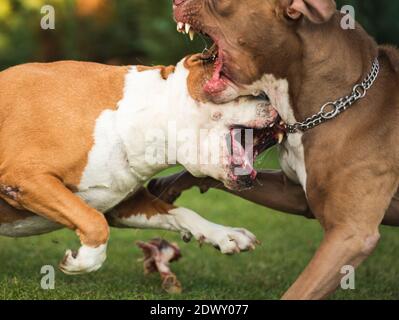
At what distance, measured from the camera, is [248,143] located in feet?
14.9

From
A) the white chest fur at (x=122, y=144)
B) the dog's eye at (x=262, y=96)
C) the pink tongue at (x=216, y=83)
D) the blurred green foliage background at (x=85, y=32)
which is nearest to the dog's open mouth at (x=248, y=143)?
the dog's eye at (x=262, y=96)

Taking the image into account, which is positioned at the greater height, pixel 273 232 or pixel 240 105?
pixel 240 105

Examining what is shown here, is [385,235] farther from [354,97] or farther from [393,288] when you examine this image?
[354,97]

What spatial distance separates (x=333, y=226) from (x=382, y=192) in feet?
0.98

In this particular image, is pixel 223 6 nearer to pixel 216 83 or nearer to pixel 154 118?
pixel 216 83

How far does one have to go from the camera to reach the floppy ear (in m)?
4.08

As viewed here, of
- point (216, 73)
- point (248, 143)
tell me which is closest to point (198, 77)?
point (216, 73)

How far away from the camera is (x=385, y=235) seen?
738 cm

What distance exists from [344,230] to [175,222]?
107cm

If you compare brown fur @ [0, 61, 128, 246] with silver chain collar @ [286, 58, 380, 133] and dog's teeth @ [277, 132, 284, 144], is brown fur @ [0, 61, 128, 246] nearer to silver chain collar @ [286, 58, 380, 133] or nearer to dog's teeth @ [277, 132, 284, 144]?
dog's teeth @ [277, 132, 284, 144]

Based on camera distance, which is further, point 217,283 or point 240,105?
point 217,283
